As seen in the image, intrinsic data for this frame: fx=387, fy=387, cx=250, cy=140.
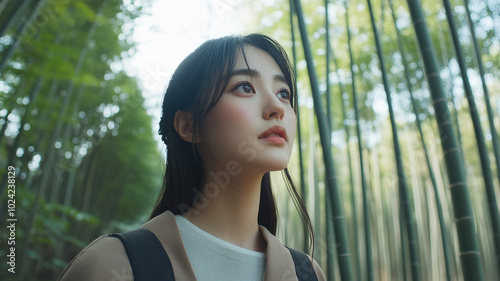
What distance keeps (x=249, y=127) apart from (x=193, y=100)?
0.67ft

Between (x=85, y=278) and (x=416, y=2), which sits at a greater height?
(x=416, y=2)

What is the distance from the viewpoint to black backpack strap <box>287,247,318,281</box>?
1007mm

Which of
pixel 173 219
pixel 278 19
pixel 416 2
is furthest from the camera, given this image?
pixel 278 19

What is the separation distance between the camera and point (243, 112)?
3.18 feet

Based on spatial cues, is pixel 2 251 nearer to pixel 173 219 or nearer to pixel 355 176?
pixel 173 219

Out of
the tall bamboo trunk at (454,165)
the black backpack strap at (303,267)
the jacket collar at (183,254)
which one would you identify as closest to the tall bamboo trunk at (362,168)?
the tall bamboo trunk at (454,165)

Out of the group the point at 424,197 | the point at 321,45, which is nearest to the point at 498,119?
the point at 424,197

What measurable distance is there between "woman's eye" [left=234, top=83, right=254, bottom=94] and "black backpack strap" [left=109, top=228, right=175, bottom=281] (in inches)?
16.9

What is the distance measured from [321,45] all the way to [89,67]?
3453mm

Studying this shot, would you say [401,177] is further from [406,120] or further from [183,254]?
[406,120]

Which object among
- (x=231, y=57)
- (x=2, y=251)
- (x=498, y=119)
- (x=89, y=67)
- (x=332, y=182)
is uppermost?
(x=89, y=67)

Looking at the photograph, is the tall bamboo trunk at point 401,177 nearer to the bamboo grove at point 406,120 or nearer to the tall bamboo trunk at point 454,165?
the bamboo grove at point 406,120

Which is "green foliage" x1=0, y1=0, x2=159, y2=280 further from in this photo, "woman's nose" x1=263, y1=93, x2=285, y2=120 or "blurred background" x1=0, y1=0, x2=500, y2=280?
"woman's nose" x1=263, y1=93, x2=285, y2=120

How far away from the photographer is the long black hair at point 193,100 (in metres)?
1.03
